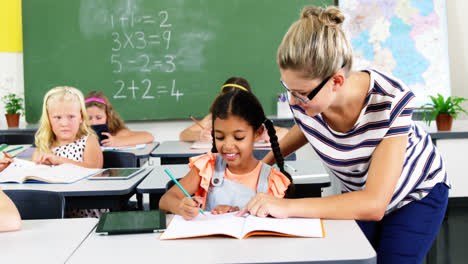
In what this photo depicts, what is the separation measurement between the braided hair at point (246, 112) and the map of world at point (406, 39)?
2898 millimetres

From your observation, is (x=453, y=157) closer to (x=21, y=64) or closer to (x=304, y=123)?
(x=304, y=123)

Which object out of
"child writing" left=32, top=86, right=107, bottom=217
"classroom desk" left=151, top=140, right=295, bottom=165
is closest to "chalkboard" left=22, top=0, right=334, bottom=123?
"classroom desk" left=151, top=140, right=295, bottom=165

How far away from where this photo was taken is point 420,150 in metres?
1.42

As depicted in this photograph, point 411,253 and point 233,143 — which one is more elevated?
point 233,143

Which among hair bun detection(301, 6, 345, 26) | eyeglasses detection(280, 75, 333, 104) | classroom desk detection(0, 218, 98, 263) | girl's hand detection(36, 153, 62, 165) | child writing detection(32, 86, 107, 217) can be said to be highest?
hair bun detection(301, 6, 345, 26)

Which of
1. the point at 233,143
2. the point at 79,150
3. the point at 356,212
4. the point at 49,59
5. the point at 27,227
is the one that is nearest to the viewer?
the point at 356,212

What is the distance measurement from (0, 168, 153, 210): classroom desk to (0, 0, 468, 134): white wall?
2.47 m

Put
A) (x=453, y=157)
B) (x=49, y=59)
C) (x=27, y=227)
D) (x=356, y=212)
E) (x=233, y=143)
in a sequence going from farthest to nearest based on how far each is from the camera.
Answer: (x=49, y=59)
(x=453, y=157)
(x=233, y=143)
(x=27, y=227)
(x=356, y=212)

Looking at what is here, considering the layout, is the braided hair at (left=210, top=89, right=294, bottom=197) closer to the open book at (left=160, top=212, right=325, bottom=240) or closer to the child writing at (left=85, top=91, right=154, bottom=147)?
the open book at (left=160, top=212, right=325, bottom=240)

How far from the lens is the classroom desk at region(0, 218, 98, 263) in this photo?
43.8 inches

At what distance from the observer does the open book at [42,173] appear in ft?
6.66

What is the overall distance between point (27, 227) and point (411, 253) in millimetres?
1128

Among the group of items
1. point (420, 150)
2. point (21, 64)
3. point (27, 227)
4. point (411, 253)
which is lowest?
point (411, 253)

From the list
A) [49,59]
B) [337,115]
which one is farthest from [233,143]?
[49,59]
